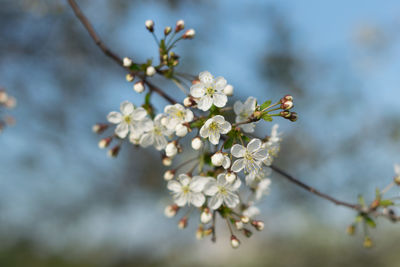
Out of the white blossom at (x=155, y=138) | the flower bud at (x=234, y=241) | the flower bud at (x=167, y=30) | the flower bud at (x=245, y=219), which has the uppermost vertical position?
the flower bud at (x=167, y=30)

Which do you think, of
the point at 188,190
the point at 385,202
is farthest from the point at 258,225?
the point at 385,202

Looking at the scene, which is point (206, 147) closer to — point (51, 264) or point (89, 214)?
point (89, 214)

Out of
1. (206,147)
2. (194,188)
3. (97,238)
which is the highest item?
(97,238)

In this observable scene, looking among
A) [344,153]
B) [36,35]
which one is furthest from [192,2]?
[344,153]

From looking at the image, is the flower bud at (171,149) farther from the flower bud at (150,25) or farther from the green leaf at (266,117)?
the flower bud at (150,25)

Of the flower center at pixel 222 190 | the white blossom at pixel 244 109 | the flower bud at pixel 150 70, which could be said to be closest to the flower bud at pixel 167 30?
the flower bud at pixel 150 70

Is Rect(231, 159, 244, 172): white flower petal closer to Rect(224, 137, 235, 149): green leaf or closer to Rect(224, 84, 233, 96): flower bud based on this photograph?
Rect(224, 137, 235, 149): green leaf

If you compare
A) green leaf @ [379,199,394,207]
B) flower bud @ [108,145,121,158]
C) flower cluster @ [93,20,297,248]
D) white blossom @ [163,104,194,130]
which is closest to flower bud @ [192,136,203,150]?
flower cluster @ [93,20,297,248]
